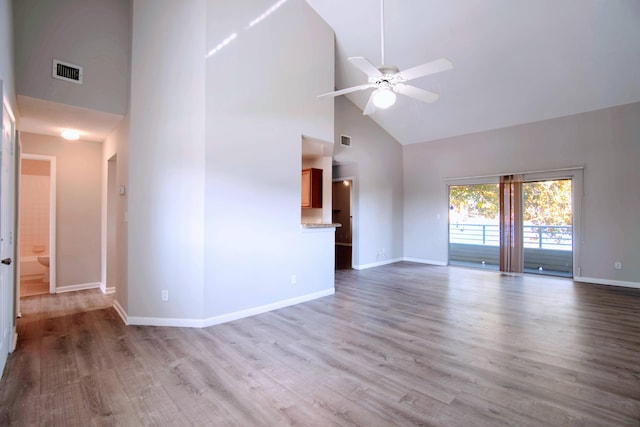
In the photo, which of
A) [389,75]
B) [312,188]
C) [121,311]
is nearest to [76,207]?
[121,311]

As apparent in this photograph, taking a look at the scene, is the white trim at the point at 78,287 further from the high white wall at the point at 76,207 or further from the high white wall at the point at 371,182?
the high white wall at the point at 371,182

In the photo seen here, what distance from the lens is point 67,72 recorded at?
10.8 feet

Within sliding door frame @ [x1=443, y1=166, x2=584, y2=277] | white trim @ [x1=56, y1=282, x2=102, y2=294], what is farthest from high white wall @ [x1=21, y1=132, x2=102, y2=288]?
sliding door frame @ [x1=443, y1=166, x2=584, y2=277]

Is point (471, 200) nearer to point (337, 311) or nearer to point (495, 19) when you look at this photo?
point (495, 19)

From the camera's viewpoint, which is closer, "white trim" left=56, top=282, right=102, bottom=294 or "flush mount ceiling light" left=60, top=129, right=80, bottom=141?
"flush mount ceiling light" left=60, top=129, right=80, bottom=141

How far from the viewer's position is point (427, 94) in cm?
318

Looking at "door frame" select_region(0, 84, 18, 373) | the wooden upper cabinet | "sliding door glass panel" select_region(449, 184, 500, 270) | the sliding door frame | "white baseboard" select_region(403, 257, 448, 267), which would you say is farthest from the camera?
"white baseboard" select_region(403, 257, 448, 267)

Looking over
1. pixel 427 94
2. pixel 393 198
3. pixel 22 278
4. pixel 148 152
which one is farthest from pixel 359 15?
pixel 22 278

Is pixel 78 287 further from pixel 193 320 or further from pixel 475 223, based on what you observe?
pixel 475 223

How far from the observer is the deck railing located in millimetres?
6352

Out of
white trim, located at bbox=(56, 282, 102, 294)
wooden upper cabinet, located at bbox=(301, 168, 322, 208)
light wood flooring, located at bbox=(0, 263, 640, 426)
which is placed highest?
wooden upper cabinet, located at bbox=(301, 168, 322, 208)

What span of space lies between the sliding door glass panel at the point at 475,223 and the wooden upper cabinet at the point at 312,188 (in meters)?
3.40

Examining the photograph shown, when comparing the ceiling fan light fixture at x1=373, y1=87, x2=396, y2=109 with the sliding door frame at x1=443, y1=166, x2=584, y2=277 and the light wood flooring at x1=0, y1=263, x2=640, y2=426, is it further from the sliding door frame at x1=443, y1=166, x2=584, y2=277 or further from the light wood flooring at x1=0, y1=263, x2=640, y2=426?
the sliding door frame at x1=443, y1=166, x2=584, y2=277

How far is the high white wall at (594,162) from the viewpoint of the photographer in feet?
16.7
